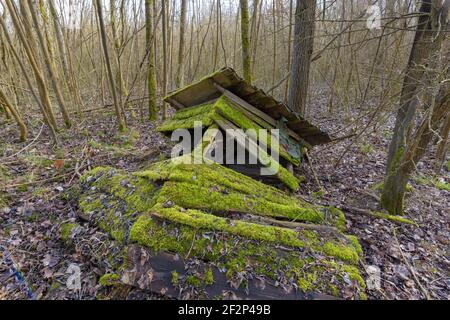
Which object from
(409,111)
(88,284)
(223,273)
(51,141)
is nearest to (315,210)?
(223,273)

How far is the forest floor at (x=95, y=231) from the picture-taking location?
2562mm

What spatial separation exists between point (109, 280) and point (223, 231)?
3.54 ft

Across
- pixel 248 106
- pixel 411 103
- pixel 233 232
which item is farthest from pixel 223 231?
pixel 411 103

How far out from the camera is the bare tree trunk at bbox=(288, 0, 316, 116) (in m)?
5.42

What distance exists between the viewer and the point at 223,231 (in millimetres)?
2637

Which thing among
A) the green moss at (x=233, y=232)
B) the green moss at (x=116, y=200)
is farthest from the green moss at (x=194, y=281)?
the green moss at (x=116, y=200)

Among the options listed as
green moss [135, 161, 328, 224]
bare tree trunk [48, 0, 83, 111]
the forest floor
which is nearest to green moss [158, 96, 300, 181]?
the forest floor

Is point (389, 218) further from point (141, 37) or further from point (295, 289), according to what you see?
point (141, 37)

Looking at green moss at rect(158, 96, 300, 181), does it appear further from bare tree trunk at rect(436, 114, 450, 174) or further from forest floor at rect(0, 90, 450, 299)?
bare tree trunk at rect(436, 114, 450, 174)

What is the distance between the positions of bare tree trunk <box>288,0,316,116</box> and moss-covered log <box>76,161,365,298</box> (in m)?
3.25

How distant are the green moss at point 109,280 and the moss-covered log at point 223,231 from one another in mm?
85

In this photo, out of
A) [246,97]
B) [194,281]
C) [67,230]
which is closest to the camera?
[194,281]

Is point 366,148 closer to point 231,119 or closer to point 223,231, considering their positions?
point 231,119
